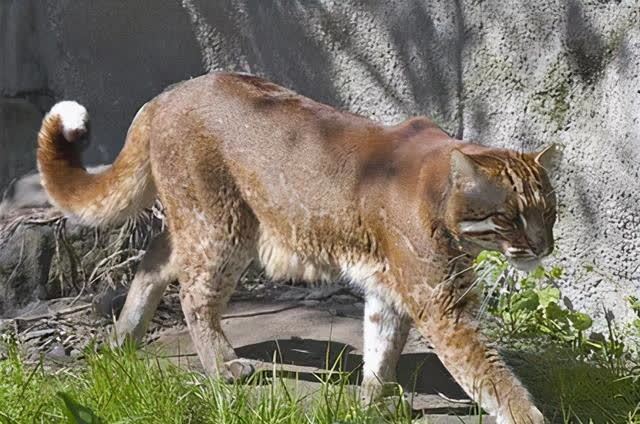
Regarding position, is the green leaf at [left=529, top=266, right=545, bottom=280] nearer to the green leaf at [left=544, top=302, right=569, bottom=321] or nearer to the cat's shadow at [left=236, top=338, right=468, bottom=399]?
the green leaf at [left=544, top=302, right=569, bottom=321]

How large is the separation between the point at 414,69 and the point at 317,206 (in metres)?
2.10

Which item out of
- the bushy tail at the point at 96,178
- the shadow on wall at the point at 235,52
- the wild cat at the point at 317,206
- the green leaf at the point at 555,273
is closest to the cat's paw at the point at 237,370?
the wild cat at the point at 317,206

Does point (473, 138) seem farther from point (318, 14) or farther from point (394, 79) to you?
point (318, 14)

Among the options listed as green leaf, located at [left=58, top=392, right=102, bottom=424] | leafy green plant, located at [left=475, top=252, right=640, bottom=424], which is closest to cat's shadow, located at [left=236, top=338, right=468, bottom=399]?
leafy green plant, located at [left=475, top=252, right=640, bottom=424]

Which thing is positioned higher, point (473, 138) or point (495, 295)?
point (473, 138)

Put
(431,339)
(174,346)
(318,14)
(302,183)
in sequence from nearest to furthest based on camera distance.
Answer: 1. (431,339)
2. (302,183)
3. (174,346)
4. (318,14)

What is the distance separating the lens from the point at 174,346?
Answer: 21.2ft

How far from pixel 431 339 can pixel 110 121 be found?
387 cm

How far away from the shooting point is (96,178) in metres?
5.87

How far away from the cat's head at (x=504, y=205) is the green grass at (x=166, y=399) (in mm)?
749

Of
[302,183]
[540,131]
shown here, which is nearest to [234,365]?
[302,183]

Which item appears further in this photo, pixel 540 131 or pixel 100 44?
pixel 100 44

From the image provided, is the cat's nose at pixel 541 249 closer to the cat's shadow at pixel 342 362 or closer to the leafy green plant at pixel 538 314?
the cat's shadow at pixel 342 362

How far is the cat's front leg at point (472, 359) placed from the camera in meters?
4.61
